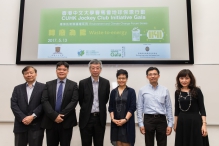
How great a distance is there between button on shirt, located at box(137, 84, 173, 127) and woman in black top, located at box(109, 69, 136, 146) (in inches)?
3.9

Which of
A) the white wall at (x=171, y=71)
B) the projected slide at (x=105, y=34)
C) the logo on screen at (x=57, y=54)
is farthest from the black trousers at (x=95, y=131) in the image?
the logo on screen at (x=57, y=54)

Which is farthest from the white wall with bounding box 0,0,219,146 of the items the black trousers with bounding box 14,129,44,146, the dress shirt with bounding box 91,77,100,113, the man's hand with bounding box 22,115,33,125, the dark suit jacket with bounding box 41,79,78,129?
the man's hand with bounding box 22,115,33,125

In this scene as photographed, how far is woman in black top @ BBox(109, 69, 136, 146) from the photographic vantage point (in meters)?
1.83

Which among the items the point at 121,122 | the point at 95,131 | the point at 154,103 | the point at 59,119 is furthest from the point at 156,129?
the point at 59,119

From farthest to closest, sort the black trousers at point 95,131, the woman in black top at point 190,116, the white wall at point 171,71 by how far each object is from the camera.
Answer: the white wall at point 171,71 → the black trousers at point 95,131 → the woman in black top at point 190,116

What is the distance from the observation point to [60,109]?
1896 millimetres

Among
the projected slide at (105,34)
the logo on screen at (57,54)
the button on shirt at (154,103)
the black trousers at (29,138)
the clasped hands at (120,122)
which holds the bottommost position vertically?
the black trousers at (29,138)

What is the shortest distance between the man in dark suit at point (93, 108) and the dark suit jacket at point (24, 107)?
0.45m

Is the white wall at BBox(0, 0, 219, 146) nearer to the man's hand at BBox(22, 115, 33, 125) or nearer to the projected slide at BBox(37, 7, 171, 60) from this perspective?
the projected slide at BBox(37, 7, 171, 60)

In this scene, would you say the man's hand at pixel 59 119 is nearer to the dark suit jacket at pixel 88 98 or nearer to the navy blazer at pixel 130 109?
the dark suit jacket at pixel 88 98

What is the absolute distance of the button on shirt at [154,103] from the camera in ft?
6.22

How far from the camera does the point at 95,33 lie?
2.74 metres

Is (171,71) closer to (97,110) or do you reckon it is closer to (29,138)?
(97,110)

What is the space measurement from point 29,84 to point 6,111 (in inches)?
41.7
